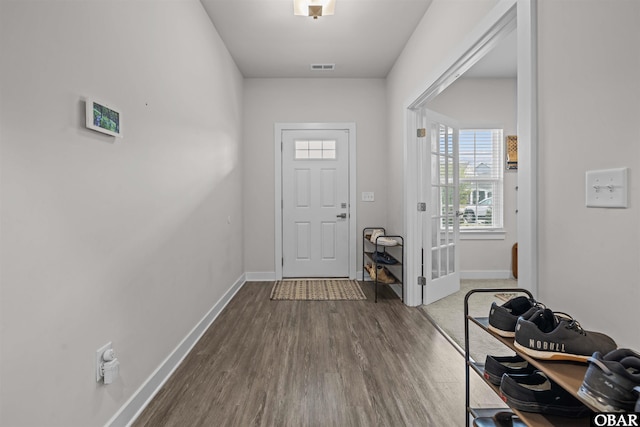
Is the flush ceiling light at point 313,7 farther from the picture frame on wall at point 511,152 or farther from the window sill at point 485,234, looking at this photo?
the window sill at point 485,234

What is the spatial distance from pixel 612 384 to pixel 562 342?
0.67ft

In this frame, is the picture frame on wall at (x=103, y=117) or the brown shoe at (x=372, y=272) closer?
the picture frame on wall at (x=103, y=117)

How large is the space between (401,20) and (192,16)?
1817 mm

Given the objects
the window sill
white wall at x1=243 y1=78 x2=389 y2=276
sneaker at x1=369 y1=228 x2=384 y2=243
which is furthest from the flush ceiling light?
the window sill

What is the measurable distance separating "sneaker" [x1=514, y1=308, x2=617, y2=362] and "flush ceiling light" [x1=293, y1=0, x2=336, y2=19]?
255cm

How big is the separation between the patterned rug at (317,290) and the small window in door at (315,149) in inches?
65.3

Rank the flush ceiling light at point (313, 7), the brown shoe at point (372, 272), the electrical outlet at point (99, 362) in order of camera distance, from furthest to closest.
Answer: the brown shoe at point (372, 272) < the flush ceiling light at point (313, 7) < the electrical outlet at point (99, 362)

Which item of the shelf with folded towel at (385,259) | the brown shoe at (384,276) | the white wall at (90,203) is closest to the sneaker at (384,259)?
the shelf with folded towel at (385,259)

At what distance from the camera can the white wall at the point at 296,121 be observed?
175 inches

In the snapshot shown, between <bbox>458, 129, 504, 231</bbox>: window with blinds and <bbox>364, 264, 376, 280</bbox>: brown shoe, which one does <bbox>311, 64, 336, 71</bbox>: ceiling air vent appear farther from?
<bbox>364, 264, 376, 280</bbox>: brown shoe

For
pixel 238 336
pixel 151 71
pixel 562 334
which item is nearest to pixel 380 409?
pixel 562 334

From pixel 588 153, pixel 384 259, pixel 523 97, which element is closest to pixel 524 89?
pixel 523 97

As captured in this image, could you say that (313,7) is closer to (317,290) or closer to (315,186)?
(315,186)

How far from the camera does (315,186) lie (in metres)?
4.50
